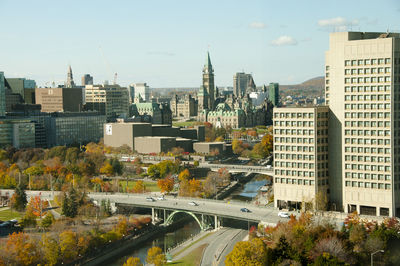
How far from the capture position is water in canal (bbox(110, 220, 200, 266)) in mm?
47000

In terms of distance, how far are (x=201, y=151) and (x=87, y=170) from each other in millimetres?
23414

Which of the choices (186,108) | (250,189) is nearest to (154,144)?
(250,189)

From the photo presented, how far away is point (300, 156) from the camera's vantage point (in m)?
51.1

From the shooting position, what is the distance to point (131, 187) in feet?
234

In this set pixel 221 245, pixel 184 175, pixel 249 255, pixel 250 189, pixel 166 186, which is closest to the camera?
pixel 249 255

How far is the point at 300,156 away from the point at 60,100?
267 feet

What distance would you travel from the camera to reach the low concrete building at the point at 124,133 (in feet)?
316

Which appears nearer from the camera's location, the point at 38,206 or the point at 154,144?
the point at 38,206

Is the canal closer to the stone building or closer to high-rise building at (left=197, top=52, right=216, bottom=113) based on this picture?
the stone building

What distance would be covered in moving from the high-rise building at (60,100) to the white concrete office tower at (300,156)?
7842 centimetres

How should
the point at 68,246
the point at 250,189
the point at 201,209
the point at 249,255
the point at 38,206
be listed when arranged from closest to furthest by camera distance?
the point at 249,255 < the point at 68,246 < the point at 201,209 < the point at 38,206 < the point at 250,189

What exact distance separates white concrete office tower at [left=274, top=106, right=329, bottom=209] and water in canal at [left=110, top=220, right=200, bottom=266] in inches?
320

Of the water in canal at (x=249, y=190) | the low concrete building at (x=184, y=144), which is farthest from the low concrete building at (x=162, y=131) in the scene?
the water in canal at (x=249, y=190)

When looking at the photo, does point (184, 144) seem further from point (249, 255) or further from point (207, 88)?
point (207, 88)
